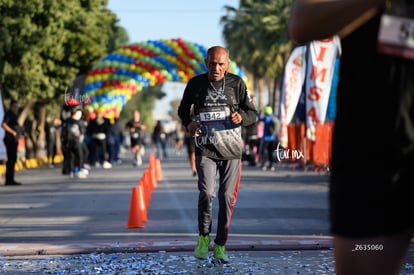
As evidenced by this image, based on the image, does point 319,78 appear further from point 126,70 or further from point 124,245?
point 126,70

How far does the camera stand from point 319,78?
746 inches

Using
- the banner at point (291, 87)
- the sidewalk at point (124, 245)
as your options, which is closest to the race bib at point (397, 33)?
the sidewalk at point (124, 245)

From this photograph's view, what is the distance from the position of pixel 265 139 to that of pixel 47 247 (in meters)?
20.7

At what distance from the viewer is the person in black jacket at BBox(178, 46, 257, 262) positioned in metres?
8.64

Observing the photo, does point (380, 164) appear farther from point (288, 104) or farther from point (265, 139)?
point (265, 139)

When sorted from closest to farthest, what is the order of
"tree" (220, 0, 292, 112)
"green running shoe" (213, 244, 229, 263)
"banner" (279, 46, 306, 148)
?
"green running shoe" (213, 244, 229, 263) → "banner" (279, 46, 306, 148) → "tree" (220, 0, 292, 112)

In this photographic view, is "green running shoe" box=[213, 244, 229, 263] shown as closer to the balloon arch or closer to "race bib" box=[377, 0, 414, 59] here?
"race bib" box=[377, 0, 414, 59]

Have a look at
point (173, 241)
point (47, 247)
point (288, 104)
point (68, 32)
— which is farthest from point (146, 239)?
point (68, 32)

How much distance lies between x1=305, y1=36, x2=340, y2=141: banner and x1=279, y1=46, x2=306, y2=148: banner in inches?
14.4

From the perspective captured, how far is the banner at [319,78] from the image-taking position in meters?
18.5

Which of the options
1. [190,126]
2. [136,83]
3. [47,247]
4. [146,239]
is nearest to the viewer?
[190,126]

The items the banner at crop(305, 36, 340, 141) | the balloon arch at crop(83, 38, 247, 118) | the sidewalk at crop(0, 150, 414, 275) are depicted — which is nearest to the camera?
the sidewalk at crop(0, 150, 414, 275)

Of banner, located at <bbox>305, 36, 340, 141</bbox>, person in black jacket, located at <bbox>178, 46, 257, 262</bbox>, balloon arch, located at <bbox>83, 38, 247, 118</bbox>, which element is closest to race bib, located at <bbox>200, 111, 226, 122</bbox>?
person in black jacket, located at <bbox>178, 46, 257, 262</bbox>

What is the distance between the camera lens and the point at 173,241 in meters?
10.3
